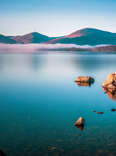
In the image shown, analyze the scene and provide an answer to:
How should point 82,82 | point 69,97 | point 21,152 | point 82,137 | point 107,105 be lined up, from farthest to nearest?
point 82,82
point 69,97
point 107,105
point 82,137
point 21,152

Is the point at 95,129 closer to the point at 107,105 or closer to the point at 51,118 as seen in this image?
the point at 51,118

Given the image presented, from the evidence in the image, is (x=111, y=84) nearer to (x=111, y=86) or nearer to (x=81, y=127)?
(x=111, y=86)

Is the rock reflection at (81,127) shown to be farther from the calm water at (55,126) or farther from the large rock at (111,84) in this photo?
the large rock at (111,84)

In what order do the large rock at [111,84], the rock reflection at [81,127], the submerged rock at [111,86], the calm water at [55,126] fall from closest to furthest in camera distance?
the calm water at [55,126] < the rock reflection at [81,127] < the submerged rock at [111,86] < the large rock at [111,84]

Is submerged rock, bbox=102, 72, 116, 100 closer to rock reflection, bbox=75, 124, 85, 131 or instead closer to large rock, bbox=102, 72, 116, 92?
large rock, bbox=102, 72, 116, 92

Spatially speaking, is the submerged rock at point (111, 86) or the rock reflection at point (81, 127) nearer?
the rock reflection at point (81, 127)

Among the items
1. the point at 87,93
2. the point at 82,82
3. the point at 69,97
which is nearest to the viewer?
the point at 69,97

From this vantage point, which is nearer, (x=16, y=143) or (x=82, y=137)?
(x=16, y=143)

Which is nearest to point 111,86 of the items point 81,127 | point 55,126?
point 81,127

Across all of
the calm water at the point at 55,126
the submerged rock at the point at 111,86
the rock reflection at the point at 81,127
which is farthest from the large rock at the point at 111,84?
the rock reflection at the point at 81,127

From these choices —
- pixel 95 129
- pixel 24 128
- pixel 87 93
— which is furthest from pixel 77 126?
pixel 87 93

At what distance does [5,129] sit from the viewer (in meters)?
22.7

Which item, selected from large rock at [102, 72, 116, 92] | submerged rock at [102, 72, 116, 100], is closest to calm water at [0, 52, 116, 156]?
submerged rock at [102, 72, 116, 100]

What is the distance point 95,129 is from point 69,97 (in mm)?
17259
